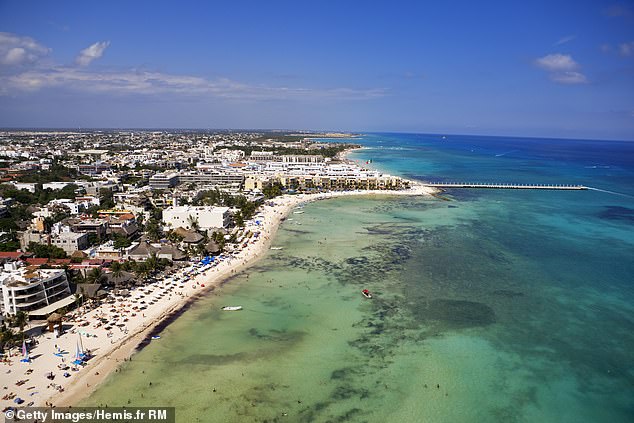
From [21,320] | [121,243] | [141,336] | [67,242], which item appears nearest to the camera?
Answer: [21,320]

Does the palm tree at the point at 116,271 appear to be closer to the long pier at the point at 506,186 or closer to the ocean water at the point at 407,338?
the ocean water at the point at 407,338

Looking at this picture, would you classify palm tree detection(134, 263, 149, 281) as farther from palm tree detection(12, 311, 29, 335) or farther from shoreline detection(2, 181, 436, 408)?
palm tree detection(12, 311, 29, 335)

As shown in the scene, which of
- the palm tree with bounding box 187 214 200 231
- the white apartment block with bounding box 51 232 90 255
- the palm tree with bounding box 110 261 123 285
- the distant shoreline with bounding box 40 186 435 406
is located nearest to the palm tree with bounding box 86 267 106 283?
the palm tree with bounding box 110 261 123 285

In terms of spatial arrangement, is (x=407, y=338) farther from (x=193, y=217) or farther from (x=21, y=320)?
(x=193, y=217)

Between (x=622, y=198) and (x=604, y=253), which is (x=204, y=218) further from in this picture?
(x=622, y=198)

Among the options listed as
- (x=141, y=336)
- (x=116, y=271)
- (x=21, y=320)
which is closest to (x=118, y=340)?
(x=141, y=336)

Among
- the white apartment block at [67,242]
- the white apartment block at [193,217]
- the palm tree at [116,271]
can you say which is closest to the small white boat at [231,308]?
the palm tree at [116,271]
